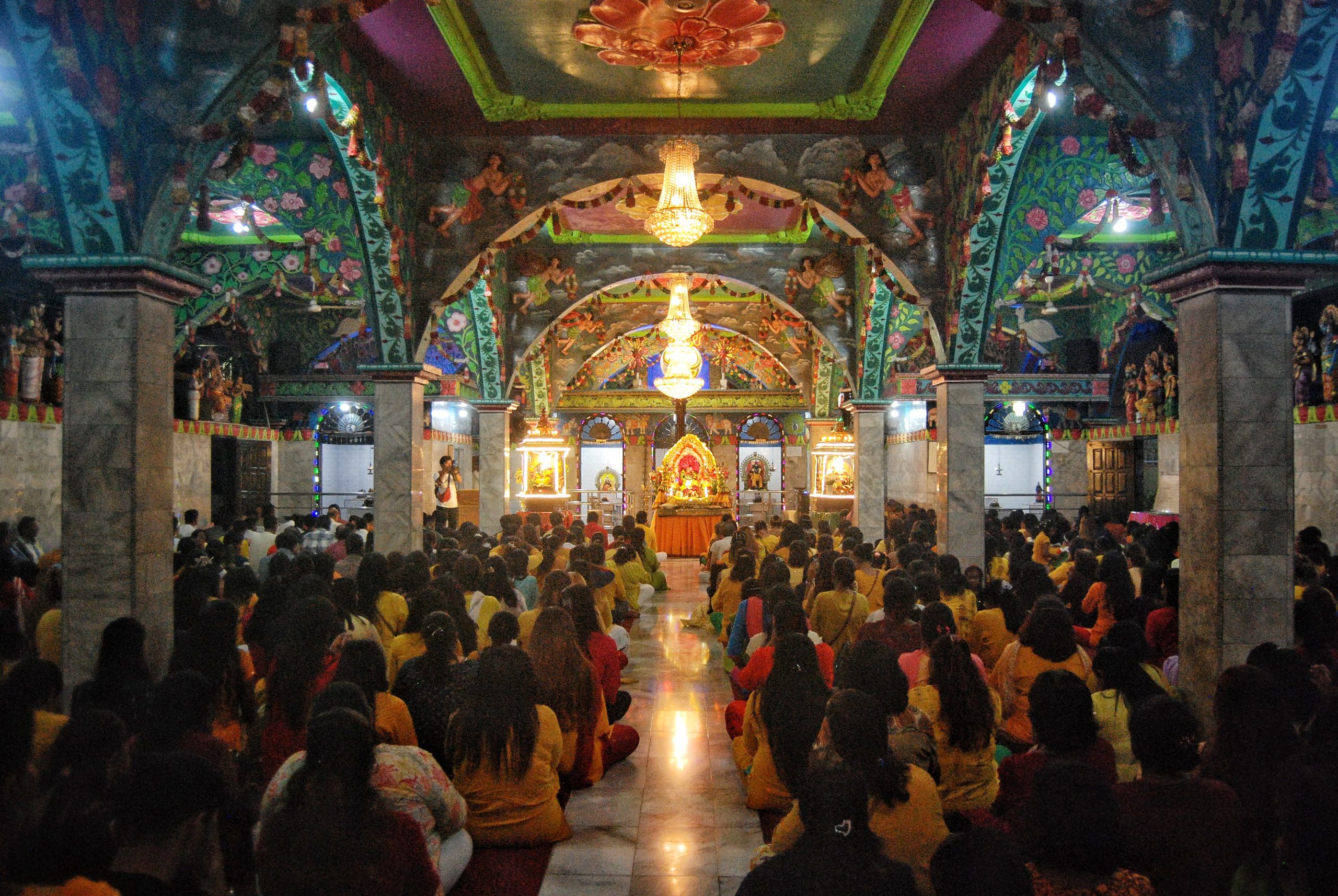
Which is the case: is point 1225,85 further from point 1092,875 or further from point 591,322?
point 591,322

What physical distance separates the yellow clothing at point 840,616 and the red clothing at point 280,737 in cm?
325

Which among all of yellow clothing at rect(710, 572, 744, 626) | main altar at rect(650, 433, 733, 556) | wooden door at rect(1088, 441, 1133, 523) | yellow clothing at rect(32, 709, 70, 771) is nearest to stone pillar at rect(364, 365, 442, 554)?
yellow clothing at rect(710, 572, 744, 626)

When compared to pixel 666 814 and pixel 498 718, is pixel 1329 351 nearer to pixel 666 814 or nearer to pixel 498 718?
pixel 666 814

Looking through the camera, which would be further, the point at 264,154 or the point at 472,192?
the point at 472,192

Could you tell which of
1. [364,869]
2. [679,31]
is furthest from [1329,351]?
[364,869]

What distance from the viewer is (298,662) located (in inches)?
163

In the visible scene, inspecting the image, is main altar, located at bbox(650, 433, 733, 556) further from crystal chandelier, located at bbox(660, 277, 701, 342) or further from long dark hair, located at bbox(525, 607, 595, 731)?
long dark hair, located at bbox(525, 607, 595, 731)

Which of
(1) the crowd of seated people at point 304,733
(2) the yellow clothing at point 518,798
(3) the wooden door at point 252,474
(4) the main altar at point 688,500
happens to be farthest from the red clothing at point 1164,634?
(3) the wooden door at point 252,474

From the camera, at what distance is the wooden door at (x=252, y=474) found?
1786 centimetres

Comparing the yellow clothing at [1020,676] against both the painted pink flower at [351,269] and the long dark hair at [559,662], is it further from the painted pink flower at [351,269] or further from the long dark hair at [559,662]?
the painted pink flower at [351,269]

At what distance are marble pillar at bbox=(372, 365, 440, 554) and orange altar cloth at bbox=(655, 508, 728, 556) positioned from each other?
8.26 meters

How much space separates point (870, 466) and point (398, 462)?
830 cm

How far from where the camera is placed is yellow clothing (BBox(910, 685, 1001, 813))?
3828 millimetres

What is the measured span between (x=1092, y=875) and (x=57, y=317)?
44.5 ft
